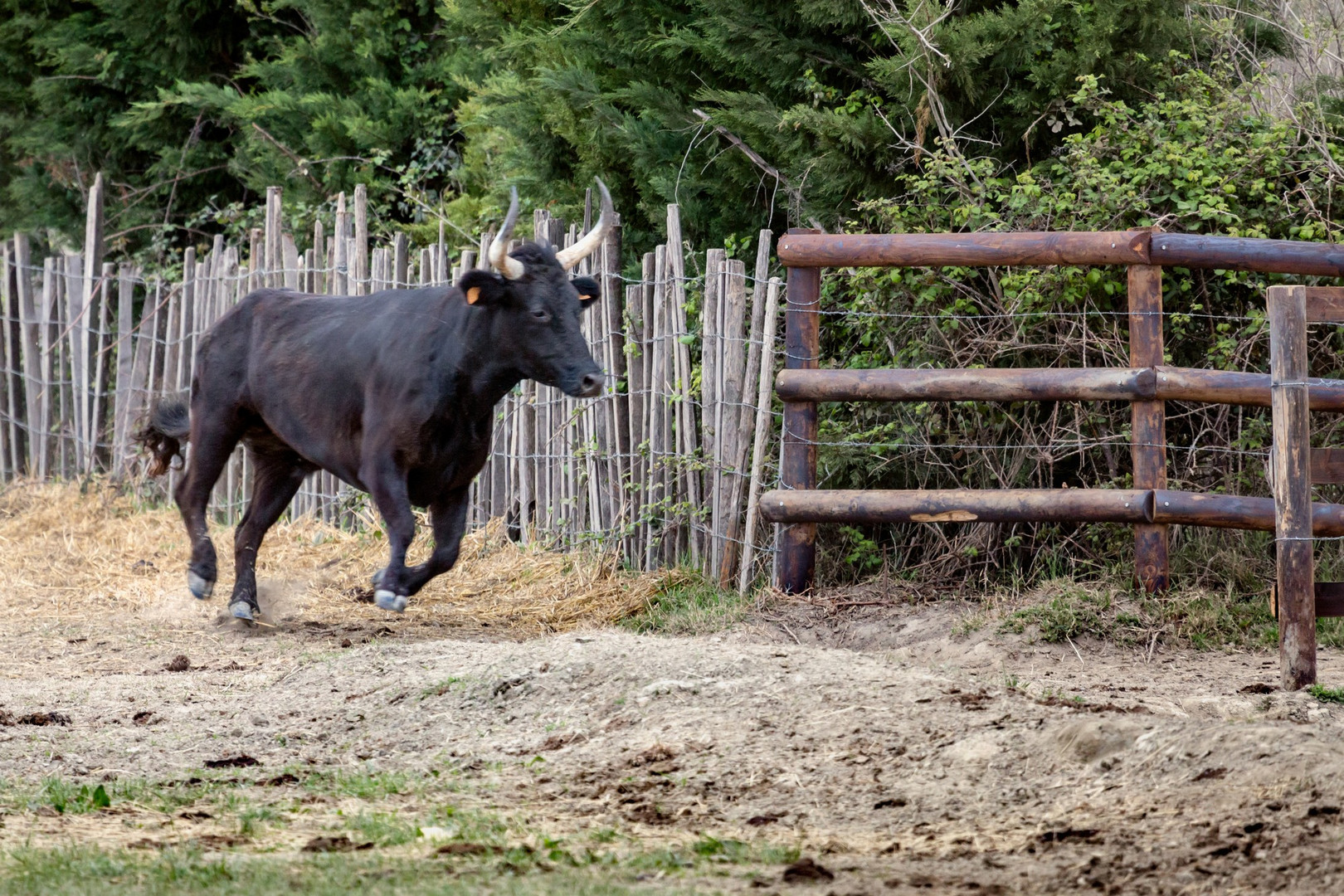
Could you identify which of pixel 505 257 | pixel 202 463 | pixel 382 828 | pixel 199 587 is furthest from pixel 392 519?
pixel 382 828

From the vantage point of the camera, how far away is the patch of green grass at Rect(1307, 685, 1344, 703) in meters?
5.20

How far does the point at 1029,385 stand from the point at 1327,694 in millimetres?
2042

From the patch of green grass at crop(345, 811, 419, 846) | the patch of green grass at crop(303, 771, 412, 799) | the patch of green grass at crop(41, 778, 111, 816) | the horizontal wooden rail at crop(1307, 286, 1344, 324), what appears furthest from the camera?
the horizontal wooden rail at crop(1307, 286, 1344, 324)

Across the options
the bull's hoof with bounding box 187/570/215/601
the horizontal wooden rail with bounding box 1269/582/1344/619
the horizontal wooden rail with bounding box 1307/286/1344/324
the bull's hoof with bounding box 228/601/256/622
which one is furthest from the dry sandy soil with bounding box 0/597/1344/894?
the horizontal wooden rail with bounding box 1307/286/1344/324

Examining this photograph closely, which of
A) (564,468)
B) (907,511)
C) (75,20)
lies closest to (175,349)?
(564,468)

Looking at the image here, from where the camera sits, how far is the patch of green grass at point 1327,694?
5203 millimetres

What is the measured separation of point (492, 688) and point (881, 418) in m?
3.22

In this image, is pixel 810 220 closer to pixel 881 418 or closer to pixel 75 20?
pixel 881 418

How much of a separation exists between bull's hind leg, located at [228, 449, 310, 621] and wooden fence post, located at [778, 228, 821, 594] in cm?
269

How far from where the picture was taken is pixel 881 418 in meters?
7.90

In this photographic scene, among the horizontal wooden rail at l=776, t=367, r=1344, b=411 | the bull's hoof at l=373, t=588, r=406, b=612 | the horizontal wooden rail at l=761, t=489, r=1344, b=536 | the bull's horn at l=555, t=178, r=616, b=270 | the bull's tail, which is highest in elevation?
the bull's horn at l=555, t=178, r=616, b=270

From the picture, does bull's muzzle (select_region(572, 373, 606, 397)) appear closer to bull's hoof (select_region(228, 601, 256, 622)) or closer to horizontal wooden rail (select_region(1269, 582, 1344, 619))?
bull's hoof (select_region(228, 601, 256, 622))

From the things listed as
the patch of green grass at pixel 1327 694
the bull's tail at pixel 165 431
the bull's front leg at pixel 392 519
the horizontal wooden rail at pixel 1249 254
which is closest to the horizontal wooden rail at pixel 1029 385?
the horizontal wooden rail at pixel 1249 254

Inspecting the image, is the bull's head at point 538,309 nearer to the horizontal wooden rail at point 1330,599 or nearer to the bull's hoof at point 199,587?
the bull's hoof at point 199,587
